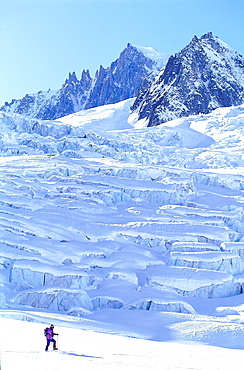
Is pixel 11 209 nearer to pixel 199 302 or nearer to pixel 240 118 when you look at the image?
pixel 199 302

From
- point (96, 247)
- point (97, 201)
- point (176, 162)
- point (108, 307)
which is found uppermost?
point (176, 162)

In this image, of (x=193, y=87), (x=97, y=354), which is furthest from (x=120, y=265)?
(x=193, y=87)

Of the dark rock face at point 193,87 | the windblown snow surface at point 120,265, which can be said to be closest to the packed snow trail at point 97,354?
the windblown snow surface at point 120,265

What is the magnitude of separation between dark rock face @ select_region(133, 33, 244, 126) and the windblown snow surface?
59.9 m

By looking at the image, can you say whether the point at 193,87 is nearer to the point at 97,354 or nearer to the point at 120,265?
the point at 120,265

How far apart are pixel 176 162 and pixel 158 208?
25977 mm

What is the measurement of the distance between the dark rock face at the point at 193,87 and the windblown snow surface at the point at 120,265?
5994cm

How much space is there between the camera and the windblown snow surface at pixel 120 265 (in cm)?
1344

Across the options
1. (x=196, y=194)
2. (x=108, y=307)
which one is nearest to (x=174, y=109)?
(x=196, y=194)

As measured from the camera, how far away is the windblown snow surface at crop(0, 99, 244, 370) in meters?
13.4

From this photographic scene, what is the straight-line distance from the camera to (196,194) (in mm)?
41062

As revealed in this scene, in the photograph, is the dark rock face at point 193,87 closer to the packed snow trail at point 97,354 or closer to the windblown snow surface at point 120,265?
the windblown snow surface at point 120,265

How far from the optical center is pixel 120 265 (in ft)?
84.7

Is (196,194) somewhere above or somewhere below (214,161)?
below
